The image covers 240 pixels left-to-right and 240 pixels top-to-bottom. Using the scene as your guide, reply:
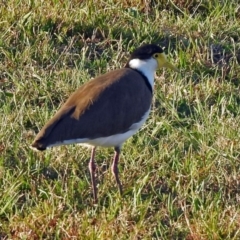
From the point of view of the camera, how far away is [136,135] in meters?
6.59

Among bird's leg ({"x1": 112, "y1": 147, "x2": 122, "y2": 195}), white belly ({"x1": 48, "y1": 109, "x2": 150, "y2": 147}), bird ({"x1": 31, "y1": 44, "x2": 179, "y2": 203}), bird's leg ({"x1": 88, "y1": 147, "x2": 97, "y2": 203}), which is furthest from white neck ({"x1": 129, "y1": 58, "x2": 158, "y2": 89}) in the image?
bird's leg ({"x1": 88, "y1": 147, "x2": 97, "y2": 203})

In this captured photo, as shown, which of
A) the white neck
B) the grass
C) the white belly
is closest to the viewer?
the grass

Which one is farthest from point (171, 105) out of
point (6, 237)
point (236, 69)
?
point (6, 237)

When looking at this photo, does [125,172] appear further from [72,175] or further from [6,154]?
[6,154]

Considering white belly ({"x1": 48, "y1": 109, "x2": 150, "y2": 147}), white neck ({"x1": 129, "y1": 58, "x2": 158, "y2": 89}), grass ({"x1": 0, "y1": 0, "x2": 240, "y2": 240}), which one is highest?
white neck ({"x1": 129, "y1": 58, "x2": 158, "y2": 89})

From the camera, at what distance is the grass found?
18.0 ft

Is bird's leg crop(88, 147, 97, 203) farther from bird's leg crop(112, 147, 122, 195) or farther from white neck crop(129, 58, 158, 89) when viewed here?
white neck crop(129, 58, 158, 89)

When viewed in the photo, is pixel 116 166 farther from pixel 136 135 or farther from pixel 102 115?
pixel 136 135

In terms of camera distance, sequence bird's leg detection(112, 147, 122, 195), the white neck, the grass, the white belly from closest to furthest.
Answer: the grass → the white belly → bird's leg detection(112, 147, 122, 195) → the white neck

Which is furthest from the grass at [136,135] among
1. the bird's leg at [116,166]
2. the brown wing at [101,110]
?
the brown wing at [101,110]

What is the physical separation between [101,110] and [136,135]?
887 mm

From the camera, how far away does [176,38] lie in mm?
8016

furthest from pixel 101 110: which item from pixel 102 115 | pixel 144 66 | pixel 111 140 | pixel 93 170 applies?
pixel 144 66

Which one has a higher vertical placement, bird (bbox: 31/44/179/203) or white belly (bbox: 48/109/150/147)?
bird (bbox: 31/44/179/203)
